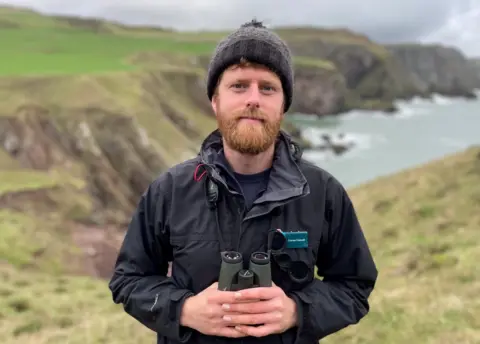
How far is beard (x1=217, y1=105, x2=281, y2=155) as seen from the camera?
2463 mm

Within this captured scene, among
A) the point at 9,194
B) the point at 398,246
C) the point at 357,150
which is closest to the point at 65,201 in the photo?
the point at 9,194

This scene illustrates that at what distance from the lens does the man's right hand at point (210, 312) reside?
89.8 inches

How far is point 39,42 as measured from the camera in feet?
203

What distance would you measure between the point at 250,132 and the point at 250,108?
0.12 m

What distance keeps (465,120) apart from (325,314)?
8618cm

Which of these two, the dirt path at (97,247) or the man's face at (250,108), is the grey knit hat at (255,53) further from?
the dirt path at (97,247)

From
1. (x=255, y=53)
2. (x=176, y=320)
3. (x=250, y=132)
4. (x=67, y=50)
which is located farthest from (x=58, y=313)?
(x=67, y=50)

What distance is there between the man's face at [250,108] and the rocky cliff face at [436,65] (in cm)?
16260

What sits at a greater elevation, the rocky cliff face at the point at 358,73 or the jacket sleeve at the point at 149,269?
the jacket sleeve at the point at 149,269

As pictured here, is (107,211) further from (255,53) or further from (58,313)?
(255,53)

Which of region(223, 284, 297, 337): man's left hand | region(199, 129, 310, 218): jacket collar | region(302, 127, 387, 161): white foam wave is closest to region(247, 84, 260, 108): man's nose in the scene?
region(199, 129, 310, 218): jacket collar

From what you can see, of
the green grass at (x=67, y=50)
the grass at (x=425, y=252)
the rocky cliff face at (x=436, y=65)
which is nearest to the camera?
the grass at (x=425, y=252)

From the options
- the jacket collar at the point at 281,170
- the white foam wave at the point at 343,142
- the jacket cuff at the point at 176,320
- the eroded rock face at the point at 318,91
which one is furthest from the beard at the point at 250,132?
the eroded rock face at the point at 318,91

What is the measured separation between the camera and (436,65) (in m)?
162
